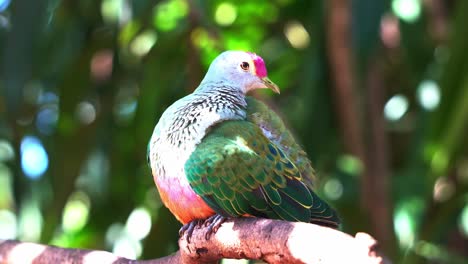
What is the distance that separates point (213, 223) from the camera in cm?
216

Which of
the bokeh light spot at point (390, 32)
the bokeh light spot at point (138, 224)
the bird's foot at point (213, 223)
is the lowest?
the bird's foot at point (213, 223)

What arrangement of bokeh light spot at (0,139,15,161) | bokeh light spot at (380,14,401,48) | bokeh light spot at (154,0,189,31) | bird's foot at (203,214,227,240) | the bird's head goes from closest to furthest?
1. bird's foot at (203,214,227,240)
2. the bird's head
3. bokeh light spot at (380,14,401,48)
4. bokeh light spot at (154,0,189,31)
5. bokeh light spot at (0,139,15,161)

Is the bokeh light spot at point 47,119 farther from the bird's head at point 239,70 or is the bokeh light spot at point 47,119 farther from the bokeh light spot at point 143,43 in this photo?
the bird's head at point 239,70

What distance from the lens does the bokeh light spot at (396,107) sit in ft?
17.0

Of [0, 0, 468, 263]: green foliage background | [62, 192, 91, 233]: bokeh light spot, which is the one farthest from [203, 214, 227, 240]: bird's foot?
[62, 192, 91, 233]: bokeh light spot

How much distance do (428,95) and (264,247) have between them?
2978mm

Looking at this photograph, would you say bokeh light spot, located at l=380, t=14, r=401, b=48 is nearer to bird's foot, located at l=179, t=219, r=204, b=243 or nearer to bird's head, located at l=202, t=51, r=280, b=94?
bird's head, located at l=202, t=51, r=280, b=94

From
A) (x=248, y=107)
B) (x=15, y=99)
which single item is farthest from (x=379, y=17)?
(x=15, y=99)

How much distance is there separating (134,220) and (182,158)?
9.60ft

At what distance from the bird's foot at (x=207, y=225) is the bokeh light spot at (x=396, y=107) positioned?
3.02 m

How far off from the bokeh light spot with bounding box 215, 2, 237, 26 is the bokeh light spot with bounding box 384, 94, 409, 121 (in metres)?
1.09

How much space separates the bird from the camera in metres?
2.27

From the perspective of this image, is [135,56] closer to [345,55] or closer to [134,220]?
[134,220]

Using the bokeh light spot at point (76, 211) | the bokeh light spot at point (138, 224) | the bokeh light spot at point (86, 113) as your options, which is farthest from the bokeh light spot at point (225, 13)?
the bokeh light spot at point (76, 211)
